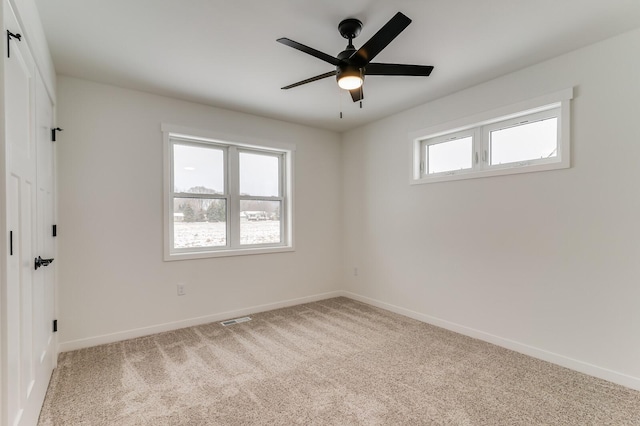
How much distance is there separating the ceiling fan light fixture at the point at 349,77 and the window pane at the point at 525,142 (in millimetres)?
1778

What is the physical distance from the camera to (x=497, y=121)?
3.07 meters

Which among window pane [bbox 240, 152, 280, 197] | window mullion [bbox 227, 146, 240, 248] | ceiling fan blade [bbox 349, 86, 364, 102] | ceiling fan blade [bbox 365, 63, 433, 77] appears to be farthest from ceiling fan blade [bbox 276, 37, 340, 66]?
window pane [bbox 240, 152, 280, 197]

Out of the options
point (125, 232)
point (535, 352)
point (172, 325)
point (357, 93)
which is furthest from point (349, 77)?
point (172, 325)

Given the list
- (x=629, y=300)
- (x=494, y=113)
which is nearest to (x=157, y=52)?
(x=494, y=113)

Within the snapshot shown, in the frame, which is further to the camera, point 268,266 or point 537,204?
point 268,266

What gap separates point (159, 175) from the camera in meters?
3.33

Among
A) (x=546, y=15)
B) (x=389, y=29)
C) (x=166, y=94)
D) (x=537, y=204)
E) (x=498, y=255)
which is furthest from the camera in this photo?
(x=166, y=94)

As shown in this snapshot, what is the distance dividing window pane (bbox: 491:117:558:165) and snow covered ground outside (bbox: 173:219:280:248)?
2.81 metres

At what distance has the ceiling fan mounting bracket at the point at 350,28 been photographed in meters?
2.05

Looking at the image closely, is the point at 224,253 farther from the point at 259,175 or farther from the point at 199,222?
the point at 259,175

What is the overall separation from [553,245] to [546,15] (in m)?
1.74

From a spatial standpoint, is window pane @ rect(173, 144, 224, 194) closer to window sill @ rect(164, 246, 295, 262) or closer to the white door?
window sill @ rect(164, 246, 295, 262)

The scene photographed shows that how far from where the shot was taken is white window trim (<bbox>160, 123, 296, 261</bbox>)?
132 inches

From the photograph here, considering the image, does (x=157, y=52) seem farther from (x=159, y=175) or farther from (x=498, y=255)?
(x=498, y=255)
